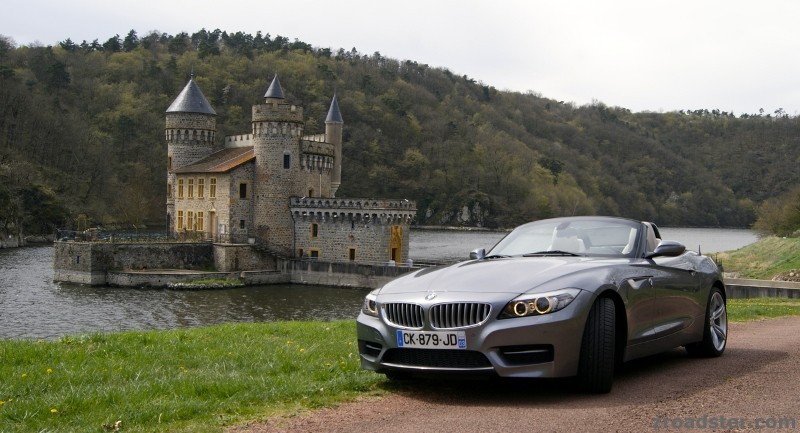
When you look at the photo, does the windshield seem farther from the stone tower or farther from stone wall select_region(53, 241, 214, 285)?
the stone tower

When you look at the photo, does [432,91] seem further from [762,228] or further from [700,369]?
[700,369]

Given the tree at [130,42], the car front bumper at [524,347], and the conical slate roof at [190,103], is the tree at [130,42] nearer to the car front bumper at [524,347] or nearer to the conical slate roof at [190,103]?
the conical slate roof at [190,103]

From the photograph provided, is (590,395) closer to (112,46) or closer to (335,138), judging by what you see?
(335,138)

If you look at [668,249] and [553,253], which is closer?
[668,249]

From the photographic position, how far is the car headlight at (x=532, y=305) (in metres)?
6.25

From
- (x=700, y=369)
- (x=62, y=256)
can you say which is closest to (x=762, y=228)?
(x=62, y=256)

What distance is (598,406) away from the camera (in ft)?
19.9

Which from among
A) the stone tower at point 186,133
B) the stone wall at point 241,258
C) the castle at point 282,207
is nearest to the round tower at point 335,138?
the castle at point 282,207

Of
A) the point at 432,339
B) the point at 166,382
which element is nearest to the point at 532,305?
the point at 432,339

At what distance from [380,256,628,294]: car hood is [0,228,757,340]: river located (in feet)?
78.0

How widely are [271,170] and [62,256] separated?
13.8m

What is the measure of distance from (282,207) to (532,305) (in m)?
49.8

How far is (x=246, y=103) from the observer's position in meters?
118

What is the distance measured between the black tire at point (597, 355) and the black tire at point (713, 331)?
228 cm
